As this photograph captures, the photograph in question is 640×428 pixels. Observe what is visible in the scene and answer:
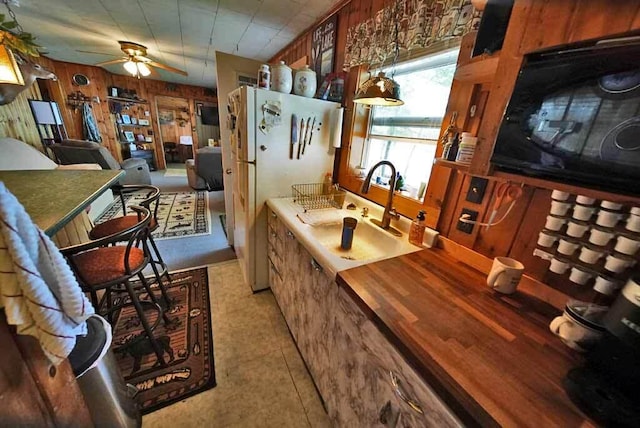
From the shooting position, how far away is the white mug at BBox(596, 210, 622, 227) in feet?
2.15

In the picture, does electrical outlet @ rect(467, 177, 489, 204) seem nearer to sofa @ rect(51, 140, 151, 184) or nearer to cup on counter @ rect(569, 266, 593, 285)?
cup on counter @ rect(569, 266, 593, 285)

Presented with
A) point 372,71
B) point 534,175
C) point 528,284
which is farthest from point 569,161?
point 372,71

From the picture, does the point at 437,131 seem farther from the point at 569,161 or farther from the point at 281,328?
the point at 281,328

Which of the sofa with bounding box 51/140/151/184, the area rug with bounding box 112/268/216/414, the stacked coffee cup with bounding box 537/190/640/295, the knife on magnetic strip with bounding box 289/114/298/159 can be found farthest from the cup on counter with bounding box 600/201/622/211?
the sofa with bounding box 51/140/151/184

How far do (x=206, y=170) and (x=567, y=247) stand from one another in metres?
5.19

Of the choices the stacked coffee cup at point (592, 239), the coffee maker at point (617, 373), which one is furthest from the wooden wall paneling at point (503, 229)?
the coffee maker at point (617, 373)

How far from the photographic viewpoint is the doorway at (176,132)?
296 inches

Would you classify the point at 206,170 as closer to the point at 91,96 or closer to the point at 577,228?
the point at 91,96

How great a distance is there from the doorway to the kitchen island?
27.0 feet

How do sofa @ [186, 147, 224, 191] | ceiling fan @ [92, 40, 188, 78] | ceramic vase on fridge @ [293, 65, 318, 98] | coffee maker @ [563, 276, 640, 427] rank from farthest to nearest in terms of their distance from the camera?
sofa @ [186, 147, 224, 191]
ceiling fan @ [92, 40, 188, 78]
ceramic vase on fridge @ [293, 65, 318, 98]
coffee maker @ [563, 276, 640, 427]

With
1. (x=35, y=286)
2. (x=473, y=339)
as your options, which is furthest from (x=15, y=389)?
(x=473, y=339)

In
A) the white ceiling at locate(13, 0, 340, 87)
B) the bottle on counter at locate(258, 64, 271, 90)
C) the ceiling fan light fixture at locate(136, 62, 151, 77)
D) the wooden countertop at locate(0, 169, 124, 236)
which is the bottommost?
the wooden countertop at locate(0, 169, 124, 236)

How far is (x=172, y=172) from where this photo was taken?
21.9 ft

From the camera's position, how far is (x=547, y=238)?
2.62 feet
